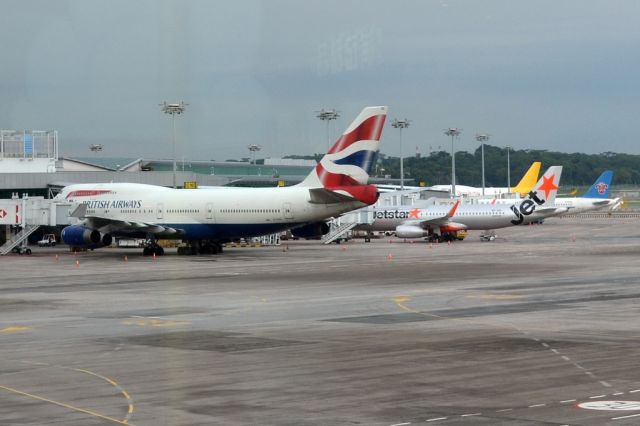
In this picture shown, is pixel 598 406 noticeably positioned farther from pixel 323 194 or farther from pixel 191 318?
pixel 323 194

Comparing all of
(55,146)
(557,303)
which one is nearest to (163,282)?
(557,303)

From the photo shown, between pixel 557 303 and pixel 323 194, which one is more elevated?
pixel 323 194

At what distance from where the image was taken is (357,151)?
219 feet

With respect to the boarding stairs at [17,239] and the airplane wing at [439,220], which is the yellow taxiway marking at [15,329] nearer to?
the boarding stairs at [17,239]

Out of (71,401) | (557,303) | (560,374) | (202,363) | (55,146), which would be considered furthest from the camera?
(55,146)

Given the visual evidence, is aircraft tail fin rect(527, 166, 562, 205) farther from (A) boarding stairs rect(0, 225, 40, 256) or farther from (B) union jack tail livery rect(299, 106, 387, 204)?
(A) boarding stairs rect(0, 225, 40, 256)

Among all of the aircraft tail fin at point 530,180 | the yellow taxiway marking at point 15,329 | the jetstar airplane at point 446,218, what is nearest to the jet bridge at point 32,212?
the jetstar airplane at point 446,218

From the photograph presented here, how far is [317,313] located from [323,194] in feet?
114

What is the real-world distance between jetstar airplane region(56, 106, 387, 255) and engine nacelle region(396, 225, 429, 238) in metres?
22.3

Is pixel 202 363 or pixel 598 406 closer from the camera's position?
pixel 598 406

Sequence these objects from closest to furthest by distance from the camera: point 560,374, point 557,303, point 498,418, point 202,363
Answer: point 498,418
point 560,374
point 202,363
point 557,303

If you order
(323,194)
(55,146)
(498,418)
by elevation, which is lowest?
(498,418)

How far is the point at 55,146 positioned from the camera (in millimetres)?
103688

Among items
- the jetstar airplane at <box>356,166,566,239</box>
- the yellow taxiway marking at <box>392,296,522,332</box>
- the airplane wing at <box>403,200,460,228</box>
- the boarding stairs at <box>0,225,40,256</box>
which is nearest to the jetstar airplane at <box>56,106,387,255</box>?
the boarding stairs at <box>0,225,40,256</box>
